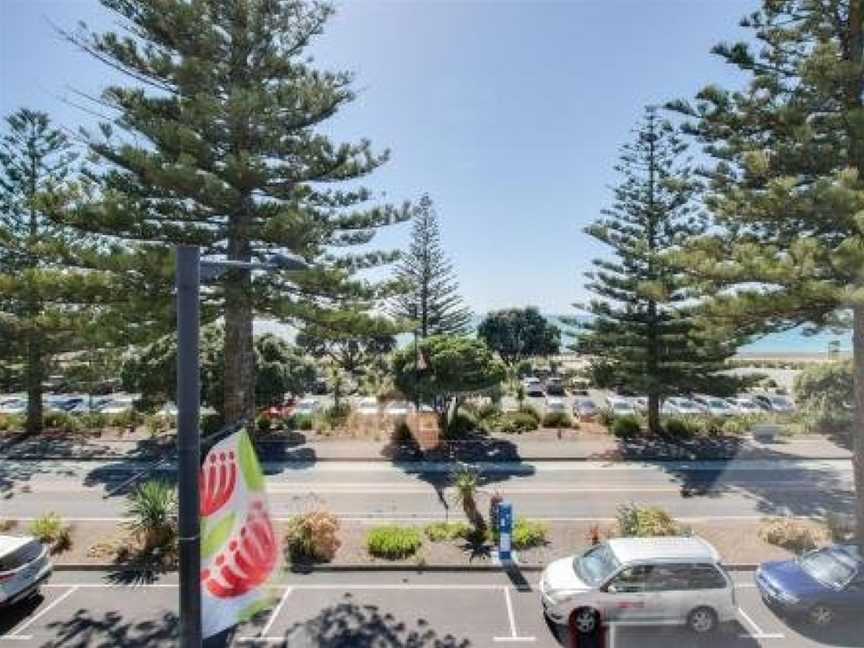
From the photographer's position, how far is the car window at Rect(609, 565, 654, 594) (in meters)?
10.3

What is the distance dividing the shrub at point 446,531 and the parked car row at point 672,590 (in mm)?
3310

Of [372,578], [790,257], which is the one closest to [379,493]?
[372,578]

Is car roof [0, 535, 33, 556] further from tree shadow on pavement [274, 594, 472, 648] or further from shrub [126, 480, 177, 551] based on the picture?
tree shadow on pavement [274, 594, 472, 648]

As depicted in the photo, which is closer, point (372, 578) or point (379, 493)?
point (372, 578)

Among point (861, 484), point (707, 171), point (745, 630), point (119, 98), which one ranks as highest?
point (119, 98)

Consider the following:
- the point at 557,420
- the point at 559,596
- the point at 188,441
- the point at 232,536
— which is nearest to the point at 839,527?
the point at 559,596

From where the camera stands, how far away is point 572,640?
33.1ft

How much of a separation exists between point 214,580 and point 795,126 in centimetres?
1412

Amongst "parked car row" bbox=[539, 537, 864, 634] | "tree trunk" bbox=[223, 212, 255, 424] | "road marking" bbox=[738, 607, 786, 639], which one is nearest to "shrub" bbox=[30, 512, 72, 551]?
"tree trunk" bbox=[223, 212, 255, 424]

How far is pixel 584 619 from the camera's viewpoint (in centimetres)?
1031

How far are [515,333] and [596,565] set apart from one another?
191 feet

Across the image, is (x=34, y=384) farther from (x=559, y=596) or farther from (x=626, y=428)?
(x=559, y=596)

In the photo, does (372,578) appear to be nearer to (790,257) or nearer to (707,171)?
(790,257)

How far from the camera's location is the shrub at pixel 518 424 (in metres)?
26.1
